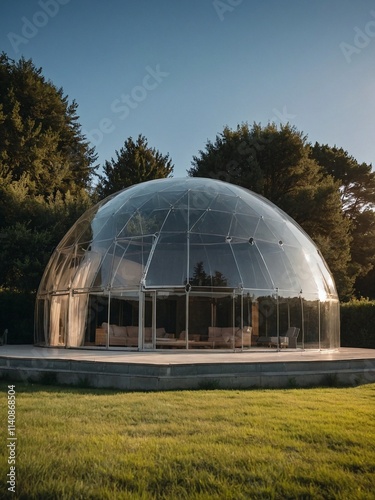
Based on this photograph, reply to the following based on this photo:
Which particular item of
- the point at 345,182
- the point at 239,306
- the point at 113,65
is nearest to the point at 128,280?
the point at 239,306

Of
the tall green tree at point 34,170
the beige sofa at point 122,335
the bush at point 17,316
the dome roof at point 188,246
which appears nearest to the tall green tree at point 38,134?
the tall green tree at point 34,170

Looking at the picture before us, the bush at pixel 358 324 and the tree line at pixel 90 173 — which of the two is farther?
the tree line at pixel 90 173

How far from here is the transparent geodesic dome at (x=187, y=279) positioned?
1717 centimetres

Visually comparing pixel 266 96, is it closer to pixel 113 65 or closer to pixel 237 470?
pixel 113 65

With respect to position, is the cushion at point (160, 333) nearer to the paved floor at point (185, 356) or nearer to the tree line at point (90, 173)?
the paved floor at point (185, 356)

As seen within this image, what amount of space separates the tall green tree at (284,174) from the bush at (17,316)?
17615mm

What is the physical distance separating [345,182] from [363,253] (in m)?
9.45

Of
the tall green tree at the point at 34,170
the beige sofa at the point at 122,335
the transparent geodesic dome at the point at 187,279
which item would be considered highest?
the tall green tree at the point at 34,170

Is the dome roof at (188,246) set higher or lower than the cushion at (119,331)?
higher

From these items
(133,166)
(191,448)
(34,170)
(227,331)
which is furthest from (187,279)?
(133,166)

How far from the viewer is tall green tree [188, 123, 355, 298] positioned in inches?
1427

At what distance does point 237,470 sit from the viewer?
539 cm

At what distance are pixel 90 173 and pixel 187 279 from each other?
96.6ft

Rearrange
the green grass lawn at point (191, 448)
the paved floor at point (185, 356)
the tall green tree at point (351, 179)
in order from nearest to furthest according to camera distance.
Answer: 1. the green grass lawn at point (191, 448)
2. the paved floor at point (185, 356)
3. the tall green tree at point (351, 179)
